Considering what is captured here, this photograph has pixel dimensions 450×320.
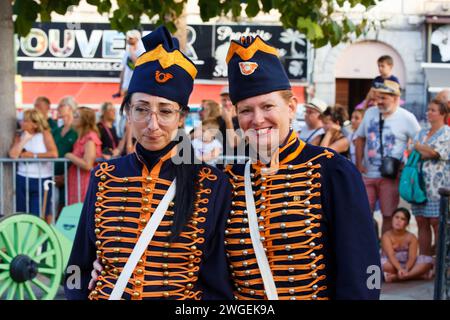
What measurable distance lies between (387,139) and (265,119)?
5.24 meters

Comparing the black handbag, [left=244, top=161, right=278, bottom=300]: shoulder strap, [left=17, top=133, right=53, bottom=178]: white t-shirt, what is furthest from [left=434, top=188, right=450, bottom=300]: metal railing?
[left=17, top=133, right=53, bottom=178]: white t-shirt

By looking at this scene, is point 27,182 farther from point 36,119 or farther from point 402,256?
point 402,256

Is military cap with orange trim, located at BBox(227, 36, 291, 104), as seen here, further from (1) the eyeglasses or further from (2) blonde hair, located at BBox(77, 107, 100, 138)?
(2) blonde hair, located at BBox(77, 107, 100, 138)

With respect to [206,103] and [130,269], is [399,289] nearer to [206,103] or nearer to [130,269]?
[206,103]

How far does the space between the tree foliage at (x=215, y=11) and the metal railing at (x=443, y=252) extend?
73.4 inches

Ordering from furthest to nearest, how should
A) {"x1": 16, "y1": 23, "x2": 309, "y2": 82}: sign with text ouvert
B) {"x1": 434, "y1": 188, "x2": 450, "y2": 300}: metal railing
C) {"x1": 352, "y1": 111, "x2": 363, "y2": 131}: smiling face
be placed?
{"x1": 16, "y1": 23, "x2": 309, "y2": 82}: sign with text ouvert → {"x1": 352, "y1": 111, "x2": 363, "y2": 131}: smiling face → {"x1": 434, "y1": 188, "x2": 450, "y2": 300}: metal railing

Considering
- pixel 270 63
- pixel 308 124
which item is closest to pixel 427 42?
pixel 308 124

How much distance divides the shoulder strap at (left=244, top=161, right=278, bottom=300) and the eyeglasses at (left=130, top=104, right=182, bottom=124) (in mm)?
387

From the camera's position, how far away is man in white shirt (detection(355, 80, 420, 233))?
8086 millimetres

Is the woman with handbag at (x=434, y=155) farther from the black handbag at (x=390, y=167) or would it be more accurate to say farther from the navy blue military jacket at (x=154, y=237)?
the navy blue military jacket at (x=154, y=237)

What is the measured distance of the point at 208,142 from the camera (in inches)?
312

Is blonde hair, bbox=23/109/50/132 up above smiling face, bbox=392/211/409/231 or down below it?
above

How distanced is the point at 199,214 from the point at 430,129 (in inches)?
203

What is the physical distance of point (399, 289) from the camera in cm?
748
